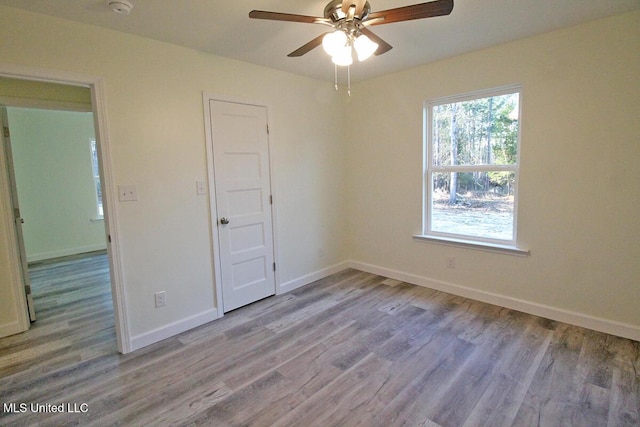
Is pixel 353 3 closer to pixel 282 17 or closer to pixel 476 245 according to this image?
pixel 282 17

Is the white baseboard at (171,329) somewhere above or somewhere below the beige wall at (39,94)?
below

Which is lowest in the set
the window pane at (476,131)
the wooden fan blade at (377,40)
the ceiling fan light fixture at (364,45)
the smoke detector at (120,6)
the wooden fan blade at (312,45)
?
the window pane at (476,131)

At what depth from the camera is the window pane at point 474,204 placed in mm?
3025

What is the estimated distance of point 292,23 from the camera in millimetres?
2230

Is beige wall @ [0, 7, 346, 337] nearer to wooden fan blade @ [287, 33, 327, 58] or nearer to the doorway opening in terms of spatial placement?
wooden fan blade @ [287, 33, 327, 58]

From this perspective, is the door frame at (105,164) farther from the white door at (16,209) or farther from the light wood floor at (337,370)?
the white door at (16,209)

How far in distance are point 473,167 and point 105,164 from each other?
10.6 feet

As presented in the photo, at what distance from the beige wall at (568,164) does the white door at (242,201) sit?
1701mm

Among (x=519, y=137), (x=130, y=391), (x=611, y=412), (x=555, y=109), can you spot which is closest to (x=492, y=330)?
(x=611, y=412)

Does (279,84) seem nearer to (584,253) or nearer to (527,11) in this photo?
(527,11)

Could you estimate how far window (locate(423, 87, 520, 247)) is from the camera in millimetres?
2945

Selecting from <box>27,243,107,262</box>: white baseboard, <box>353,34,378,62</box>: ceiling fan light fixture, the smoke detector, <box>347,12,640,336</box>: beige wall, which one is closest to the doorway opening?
<box>27,243,107,262</box>: white baseboard

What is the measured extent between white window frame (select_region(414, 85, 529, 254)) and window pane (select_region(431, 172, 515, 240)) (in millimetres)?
45

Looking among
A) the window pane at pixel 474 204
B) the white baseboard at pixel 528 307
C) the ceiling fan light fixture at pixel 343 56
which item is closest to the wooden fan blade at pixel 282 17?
the ceiling fan light fixture at pixel 343 56
